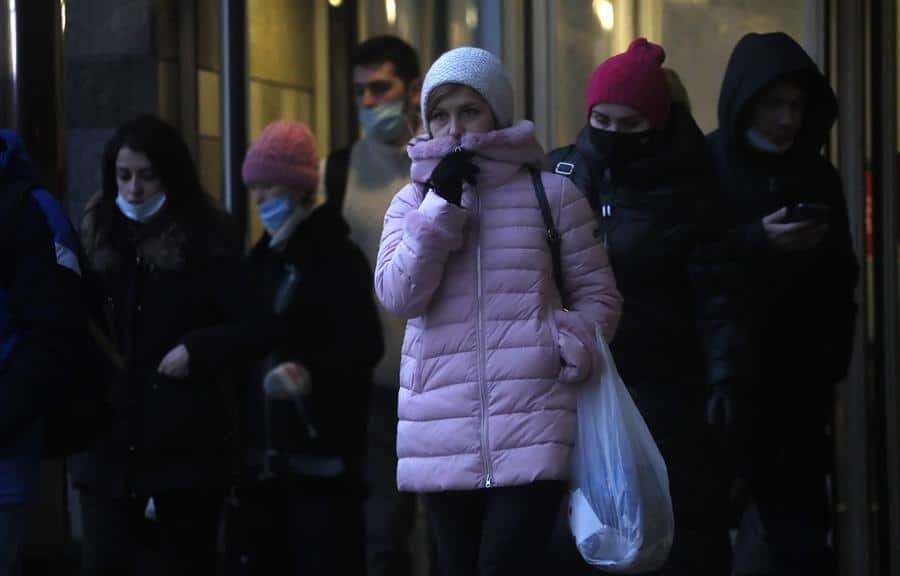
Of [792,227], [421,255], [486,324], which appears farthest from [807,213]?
[421,255]

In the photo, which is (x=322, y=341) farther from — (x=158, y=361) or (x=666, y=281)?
(x=666, y=281)

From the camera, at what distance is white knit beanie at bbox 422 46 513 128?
4.56m

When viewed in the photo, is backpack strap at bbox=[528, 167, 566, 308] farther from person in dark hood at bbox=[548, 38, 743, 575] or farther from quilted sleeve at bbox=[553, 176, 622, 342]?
person in dark hood at bbox=[548, 38, 743, 575]

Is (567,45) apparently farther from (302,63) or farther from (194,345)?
(194,345)

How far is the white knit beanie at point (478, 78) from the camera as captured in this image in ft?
15.0

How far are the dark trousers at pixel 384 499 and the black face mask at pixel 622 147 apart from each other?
1.60 m

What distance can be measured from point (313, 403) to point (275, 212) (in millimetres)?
699

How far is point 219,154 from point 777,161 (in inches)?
98.8

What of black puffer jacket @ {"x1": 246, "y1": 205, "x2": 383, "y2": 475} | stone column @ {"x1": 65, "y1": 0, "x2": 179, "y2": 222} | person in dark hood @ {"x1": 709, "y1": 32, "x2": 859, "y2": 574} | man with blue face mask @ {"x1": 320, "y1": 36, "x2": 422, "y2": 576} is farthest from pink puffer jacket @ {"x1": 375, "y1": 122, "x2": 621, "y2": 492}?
stone column @ {"x1": 65, "y1": 0, "x2": 179, "y2": 222}

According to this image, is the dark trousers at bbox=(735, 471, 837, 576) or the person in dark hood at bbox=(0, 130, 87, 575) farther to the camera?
the dark trousers at bbox=(735, 471, 837, 576)

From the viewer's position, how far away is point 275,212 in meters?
6.45

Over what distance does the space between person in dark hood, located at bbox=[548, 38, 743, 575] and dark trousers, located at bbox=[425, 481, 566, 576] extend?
0.83 m

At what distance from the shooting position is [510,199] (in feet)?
14.8

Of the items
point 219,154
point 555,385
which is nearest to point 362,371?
point 219,154
